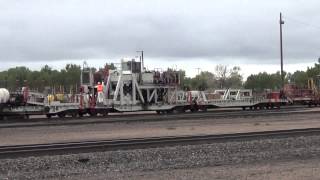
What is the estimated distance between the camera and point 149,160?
1778 centimetres

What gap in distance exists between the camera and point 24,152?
65.4 ft

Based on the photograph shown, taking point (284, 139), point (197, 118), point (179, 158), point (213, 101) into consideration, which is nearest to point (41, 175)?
point (179, 158)

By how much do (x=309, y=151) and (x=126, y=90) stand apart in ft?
99.0

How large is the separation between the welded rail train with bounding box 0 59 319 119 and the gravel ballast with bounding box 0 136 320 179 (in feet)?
79.8

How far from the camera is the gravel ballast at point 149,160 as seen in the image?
1534cm

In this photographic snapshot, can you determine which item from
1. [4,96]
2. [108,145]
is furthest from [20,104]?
[108,145]

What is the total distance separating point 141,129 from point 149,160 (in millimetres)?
13719

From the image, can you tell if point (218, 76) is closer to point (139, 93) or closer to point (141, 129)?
point (139, 93)

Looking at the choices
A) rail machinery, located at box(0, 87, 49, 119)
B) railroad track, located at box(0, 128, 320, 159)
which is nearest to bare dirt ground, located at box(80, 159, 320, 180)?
railroad track, located at box(0, 128, 320, 159)

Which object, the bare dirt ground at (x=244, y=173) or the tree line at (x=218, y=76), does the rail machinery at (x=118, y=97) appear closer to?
the bare dirt ground at (x=244, y=173)

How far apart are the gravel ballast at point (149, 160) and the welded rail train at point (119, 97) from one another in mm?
24319

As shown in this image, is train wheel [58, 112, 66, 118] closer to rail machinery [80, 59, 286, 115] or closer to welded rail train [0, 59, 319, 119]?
welded rail train [0, 59, 319, 119]

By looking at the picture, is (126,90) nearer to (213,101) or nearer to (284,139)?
(213,101)

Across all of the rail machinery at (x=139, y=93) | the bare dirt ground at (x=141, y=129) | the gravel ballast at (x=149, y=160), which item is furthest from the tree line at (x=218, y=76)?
the gravel ballast at (x=149, y=160)
